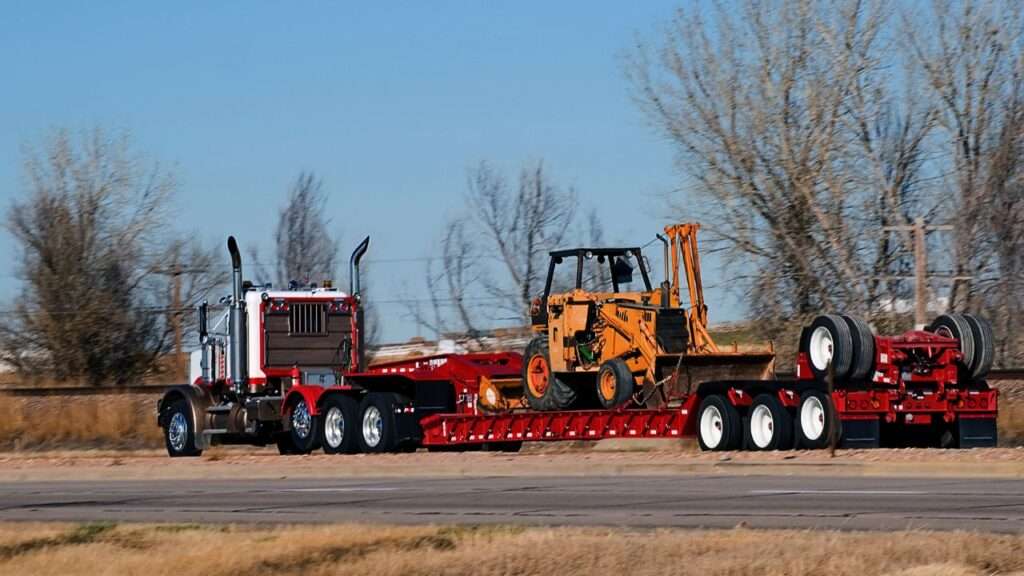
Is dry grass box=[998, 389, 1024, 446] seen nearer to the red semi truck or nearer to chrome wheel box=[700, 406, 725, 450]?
the red semi truck

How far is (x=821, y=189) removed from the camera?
1714 inches

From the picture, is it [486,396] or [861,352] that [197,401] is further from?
[861,352]

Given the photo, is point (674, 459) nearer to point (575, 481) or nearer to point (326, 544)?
point (575, 481)

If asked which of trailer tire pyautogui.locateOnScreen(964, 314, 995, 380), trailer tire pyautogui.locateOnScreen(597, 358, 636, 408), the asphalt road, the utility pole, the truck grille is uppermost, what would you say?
the utility pole

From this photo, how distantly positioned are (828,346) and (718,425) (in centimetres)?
207

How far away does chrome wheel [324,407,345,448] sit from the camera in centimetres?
3025

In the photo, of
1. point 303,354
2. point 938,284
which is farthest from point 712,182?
point 303,354

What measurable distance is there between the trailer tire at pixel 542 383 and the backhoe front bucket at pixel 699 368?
220 centimetres

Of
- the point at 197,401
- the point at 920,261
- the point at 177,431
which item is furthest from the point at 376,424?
the point at 920,261

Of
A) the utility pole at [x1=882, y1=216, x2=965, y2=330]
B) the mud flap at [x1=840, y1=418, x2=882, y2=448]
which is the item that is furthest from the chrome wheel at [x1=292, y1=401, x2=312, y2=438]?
the utility pole at [x1=882, y1=216, x2=965, y2=330]

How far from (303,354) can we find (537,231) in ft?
88.6

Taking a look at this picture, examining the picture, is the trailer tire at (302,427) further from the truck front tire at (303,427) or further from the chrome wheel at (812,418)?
the chrome wheel at (812,418)

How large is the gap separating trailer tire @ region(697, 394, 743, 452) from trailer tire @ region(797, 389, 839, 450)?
3.22ft

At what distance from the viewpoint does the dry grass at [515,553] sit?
11.2m
